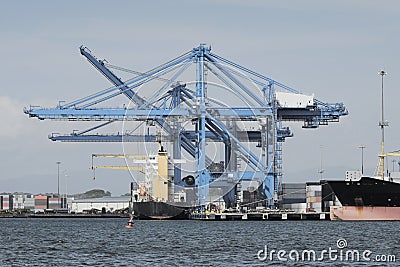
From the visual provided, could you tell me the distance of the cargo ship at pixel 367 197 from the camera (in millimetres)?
70625

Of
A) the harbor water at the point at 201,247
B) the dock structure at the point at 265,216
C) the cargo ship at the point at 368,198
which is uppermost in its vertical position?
the cargo ship at the point at 368,198

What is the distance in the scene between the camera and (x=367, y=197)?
236 ft

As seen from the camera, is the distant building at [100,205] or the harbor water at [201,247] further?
the distant building at [100,205]

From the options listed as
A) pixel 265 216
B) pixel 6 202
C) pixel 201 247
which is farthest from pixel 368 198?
pixel 6 202

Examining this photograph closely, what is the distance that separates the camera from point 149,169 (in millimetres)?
93875

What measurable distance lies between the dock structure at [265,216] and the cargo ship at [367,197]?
4.91 meters

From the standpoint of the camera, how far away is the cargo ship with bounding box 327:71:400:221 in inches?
2781

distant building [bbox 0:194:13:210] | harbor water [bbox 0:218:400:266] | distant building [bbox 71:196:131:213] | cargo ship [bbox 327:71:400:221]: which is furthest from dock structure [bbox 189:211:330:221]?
distant building [bbox 0:194:13:210]

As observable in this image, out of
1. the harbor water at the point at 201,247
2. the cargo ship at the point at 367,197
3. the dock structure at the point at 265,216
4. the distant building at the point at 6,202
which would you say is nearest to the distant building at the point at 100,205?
the distant building at the point at 6,202

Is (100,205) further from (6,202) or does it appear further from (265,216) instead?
(265,216)

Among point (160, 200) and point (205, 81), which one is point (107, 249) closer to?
point (205, 81)

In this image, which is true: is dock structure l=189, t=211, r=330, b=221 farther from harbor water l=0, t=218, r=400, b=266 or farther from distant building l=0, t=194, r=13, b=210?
distant building l=0, t=194, r=13, b=210

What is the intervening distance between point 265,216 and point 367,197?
441 inches

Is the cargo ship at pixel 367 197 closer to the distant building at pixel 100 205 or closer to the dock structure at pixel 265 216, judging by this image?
the dock structure at pixel 265 216
